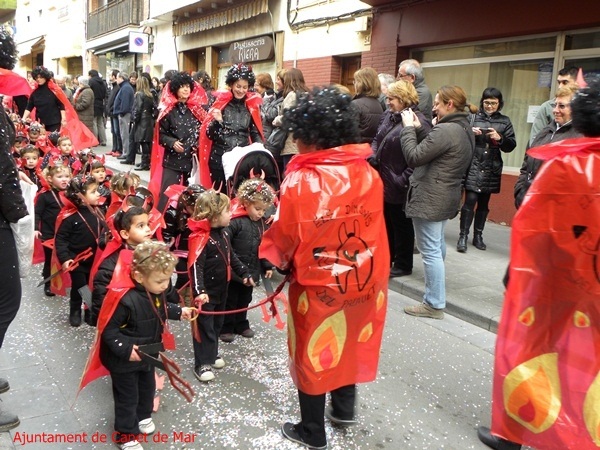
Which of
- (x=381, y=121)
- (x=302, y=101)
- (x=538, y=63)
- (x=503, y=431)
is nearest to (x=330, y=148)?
(x=302, y=101)

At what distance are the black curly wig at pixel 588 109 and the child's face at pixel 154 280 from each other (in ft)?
6.44

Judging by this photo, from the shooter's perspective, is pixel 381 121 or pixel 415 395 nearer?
pixel 415 395

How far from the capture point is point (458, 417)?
3250mm

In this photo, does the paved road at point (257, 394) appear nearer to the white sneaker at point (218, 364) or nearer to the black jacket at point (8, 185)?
the white sneaker at point (218, 364)

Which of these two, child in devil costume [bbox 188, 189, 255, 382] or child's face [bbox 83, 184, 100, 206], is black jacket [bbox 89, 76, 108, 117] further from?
child in devil costume [bbox 188, 189, 255, 382]

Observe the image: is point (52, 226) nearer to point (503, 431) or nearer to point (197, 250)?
point (197, 250)

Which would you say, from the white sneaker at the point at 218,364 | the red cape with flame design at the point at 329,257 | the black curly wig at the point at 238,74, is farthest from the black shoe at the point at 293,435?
the black curly wig at the point at 238,74

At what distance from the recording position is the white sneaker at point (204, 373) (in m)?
3.51

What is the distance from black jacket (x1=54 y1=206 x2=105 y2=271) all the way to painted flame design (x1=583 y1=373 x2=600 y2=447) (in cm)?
330

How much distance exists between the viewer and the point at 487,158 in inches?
263

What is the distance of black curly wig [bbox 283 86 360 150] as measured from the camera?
8.66ft

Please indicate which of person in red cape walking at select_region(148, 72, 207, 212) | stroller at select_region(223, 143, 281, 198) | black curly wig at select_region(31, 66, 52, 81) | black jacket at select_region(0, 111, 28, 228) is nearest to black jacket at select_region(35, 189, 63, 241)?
person in red cape walking at select_region(148, 72, 207, 212)

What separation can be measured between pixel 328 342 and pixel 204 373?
1155 mm

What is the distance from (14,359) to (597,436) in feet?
11.0
